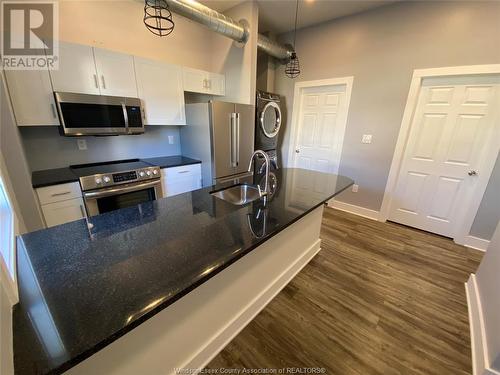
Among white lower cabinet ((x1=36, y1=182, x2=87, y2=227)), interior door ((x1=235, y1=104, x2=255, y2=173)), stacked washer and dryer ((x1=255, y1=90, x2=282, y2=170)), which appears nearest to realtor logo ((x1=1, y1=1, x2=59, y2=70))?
white lower cabinet ((x1=36, y1=182, x2=87, y2=227))

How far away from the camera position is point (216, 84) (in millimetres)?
A: 3129

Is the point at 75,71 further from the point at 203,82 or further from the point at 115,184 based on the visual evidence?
the point at 203,82

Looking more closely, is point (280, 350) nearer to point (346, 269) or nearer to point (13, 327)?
point (346, 269)

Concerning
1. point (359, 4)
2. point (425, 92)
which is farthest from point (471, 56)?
point (359, 4)

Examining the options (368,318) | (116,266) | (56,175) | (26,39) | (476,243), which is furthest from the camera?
(476,243)

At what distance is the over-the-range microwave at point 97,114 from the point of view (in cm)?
195

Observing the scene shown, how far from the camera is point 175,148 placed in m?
3.24

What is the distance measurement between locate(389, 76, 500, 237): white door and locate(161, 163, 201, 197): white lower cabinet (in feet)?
9.71

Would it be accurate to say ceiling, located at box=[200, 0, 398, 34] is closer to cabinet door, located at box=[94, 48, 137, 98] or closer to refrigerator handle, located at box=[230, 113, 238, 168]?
cabinet door, located at box=[94, 48, 137, 98]

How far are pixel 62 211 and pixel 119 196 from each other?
0.48m

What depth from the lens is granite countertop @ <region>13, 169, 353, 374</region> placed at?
0.56 m

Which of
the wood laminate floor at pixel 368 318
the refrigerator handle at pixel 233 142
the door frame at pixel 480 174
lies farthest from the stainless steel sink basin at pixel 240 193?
the door frame at pixel 480 174

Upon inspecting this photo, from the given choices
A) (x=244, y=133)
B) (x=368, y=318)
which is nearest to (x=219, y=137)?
(x=244, y=133)

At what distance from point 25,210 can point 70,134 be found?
2.54 feet
